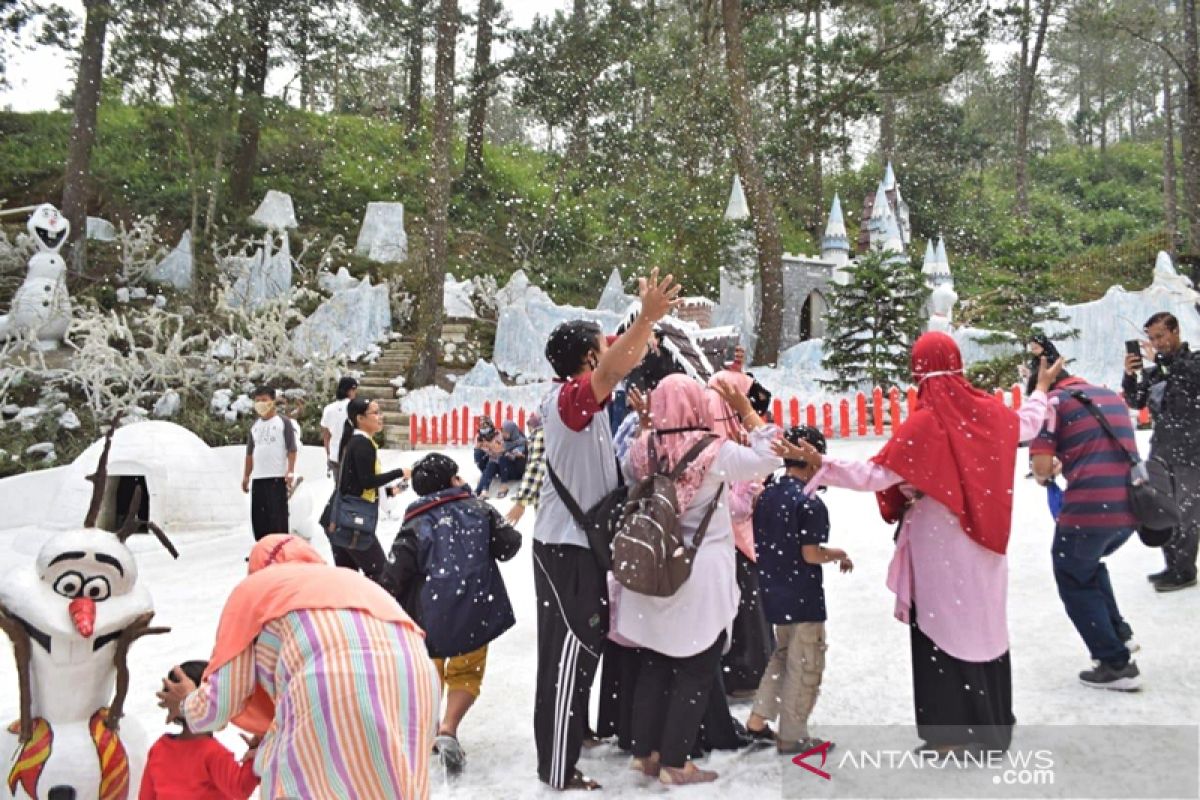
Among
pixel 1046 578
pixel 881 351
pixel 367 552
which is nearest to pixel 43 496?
pixel 367 552

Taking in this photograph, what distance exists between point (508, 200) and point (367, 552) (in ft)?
73.9

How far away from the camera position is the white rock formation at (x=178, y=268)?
19062 mm

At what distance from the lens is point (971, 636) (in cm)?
332

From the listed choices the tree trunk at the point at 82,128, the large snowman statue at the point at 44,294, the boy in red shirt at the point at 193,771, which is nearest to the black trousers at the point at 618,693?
the boy in red shirt at the point at 193,771

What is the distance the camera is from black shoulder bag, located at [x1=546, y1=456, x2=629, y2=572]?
3.33 m

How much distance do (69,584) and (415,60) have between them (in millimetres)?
24068

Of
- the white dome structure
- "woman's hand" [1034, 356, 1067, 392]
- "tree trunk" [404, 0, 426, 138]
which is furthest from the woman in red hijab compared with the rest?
"tree trunk" [404, 0, 426, 138]

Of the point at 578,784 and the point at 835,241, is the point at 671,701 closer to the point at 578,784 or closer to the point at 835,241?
the point at 578,784

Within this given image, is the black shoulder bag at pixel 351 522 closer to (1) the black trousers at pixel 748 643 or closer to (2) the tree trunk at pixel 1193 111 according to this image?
(1) the black trousers at pixel 748 643

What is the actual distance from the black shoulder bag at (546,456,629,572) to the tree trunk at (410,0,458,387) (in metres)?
14.1

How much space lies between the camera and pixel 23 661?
2.75m

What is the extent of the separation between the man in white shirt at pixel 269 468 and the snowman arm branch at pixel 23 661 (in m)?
4.35

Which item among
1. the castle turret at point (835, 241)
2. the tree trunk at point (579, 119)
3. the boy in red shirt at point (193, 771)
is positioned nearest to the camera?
the boy in red shirt at point (193, 771)

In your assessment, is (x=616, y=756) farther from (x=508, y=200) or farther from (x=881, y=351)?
(x=508, y=200)
